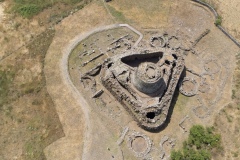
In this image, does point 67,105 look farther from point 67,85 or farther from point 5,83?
point 5,83

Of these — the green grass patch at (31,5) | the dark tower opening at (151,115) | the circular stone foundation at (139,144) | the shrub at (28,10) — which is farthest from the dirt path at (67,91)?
the dark tower opening at (151,115)

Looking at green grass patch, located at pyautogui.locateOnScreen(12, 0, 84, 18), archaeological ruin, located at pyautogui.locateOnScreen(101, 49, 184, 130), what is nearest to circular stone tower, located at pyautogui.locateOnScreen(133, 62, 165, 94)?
archaeological ruin, located at pyautogui.locateOnScreen(101, 49, 184, 130)

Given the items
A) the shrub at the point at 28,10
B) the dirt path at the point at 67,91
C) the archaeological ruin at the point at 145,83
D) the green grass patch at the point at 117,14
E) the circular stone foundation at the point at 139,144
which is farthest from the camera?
the green grass patch at the point at 117,14

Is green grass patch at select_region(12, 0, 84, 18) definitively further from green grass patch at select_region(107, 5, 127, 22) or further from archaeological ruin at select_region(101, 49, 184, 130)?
archaeological ruin at select_region(101, 49, 184, 130)

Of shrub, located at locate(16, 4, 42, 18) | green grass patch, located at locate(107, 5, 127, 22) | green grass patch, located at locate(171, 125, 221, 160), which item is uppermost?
shrub, located at locate(16, 4, 42, 18)

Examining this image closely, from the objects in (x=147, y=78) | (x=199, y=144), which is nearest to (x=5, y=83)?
(x=147, y=78)

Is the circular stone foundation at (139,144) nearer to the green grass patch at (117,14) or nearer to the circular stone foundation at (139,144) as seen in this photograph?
the circular stone foundation at (139,144)

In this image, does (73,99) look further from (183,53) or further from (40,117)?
(183,53)

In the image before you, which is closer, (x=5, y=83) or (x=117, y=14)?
(x=5, y=83)

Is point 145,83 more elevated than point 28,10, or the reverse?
point 28,10
